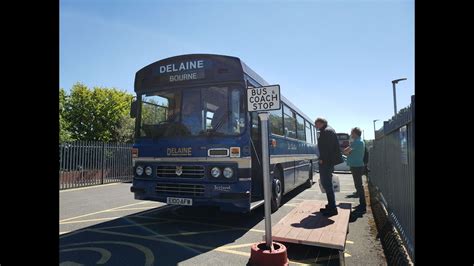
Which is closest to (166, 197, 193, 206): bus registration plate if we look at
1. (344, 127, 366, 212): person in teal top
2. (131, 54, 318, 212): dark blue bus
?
(131, 54, 318, 212): dark blue bus

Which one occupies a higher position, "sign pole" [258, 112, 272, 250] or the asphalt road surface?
"sign pole" [258, 112, 272, 250]

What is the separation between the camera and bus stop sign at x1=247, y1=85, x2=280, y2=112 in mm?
4281

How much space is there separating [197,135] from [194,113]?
17.7 inches

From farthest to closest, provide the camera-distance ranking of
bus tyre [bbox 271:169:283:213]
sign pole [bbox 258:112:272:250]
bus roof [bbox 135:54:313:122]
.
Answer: bus tyre [bbox 271:169:283:213] < bus roof [bbox 135:54:313:122] < sign pole [bbox 258:112:272:250]

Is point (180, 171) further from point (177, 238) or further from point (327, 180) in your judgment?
point (327, 180)

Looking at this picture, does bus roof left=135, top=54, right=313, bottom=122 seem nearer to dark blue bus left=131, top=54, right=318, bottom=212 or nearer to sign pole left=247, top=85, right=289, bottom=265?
dark blue bus left=131, top=54, right=318, bottom=212

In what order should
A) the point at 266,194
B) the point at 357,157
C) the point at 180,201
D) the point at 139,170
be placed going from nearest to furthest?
the point at 266,194 < the point at 180,201 < the point at 139,170 < the point at 357,157

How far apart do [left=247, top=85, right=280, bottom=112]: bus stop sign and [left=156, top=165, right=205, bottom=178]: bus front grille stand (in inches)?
87.4

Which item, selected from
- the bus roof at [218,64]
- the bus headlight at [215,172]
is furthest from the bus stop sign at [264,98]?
the bus headlight at [215,172]

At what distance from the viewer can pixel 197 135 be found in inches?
247

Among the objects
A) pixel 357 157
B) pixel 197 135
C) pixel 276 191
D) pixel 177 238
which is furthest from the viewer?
pixel 357 157

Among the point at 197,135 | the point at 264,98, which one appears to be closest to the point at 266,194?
the point at 264,98

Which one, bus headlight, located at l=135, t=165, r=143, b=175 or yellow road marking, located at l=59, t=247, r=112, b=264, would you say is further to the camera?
bus headlight, located at l=135, t=165, r=143, b=175
